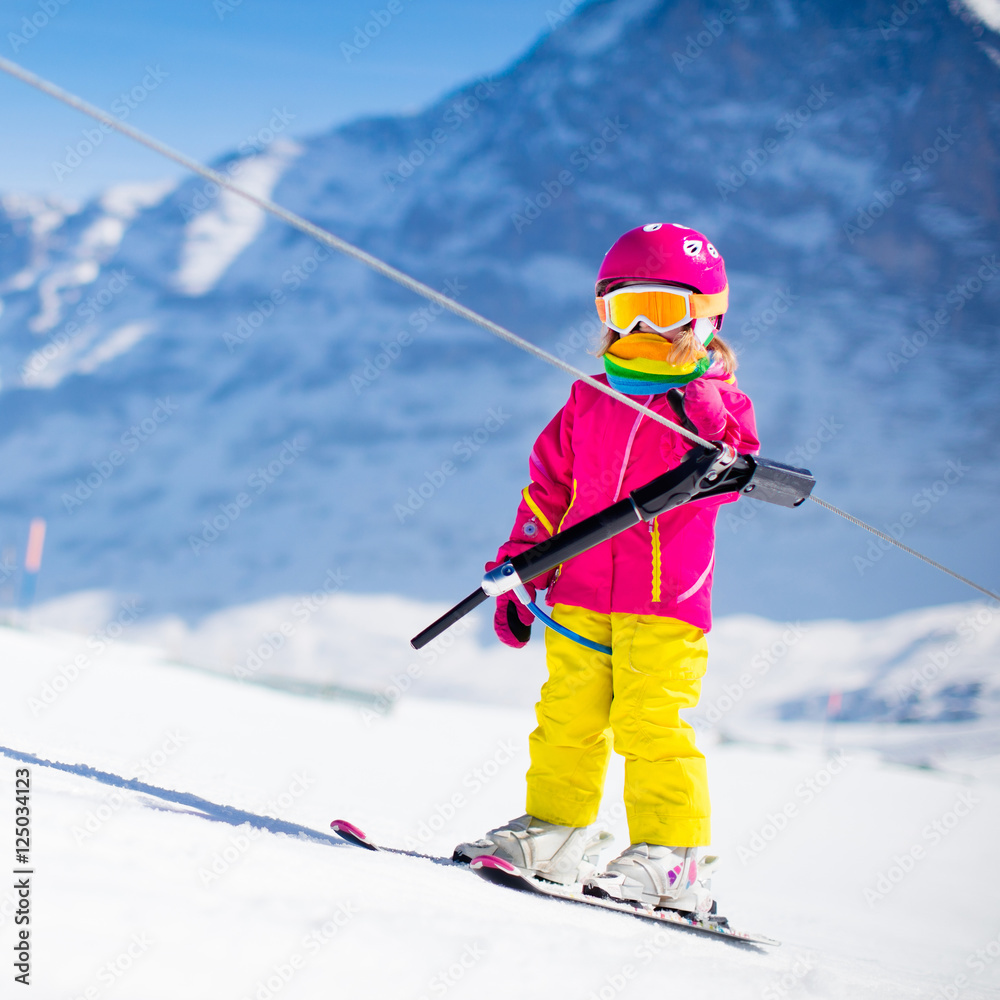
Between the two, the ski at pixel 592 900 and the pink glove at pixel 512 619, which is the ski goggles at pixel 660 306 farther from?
the ski at pixel 592 900

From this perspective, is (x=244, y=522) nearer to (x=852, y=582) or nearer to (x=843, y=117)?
(x=852, y=582)

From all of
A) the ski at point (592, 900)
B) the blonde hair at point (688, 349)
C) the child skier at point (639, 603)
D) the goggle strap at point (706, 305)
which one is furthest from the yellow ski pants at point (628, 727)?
the goggle strap at point (706, 305)

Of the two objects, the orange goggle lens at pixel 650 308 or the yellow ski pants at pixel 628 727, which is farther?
the orange goggle lens at pixel 650 308

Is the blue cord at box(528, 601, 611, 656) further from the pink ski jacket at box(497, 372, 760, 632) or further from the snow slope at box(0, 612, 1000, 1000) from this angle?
the snow slope at box(0, 612, 1000, 1000)

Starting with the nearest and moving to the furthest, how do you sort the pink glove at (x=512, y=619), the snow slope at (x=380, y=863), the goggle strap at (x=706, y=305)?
1. the snow slope at (x=380, y=863)
2. the goggle strap at (x=706, y=305)
3. the pink glove at (x=512, y=619)

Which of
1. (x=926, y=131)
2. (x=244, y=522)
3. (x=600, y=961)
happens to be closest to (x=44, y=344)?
(x=244, y=522)

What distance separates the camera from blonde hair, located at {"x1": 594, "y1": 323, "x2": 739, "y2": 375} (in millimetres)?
1972

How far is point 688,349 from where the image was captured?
1.98 meters

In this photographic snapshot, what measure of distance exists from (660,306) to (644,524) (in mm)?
501

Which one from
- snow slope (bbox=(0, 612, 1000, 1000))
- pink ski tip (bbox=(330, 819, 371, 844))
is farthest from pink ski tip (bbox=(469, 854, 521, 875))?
pink ski tip (bbox=(330, 819, 371, 844))

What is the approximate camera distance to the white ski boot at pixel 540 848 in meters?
1.89

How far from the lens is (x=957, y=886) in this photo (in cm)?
350

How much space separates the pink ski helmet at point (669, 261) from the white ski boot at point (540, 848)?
49.2 inches

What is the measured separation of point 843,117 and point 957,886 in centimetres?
2009
